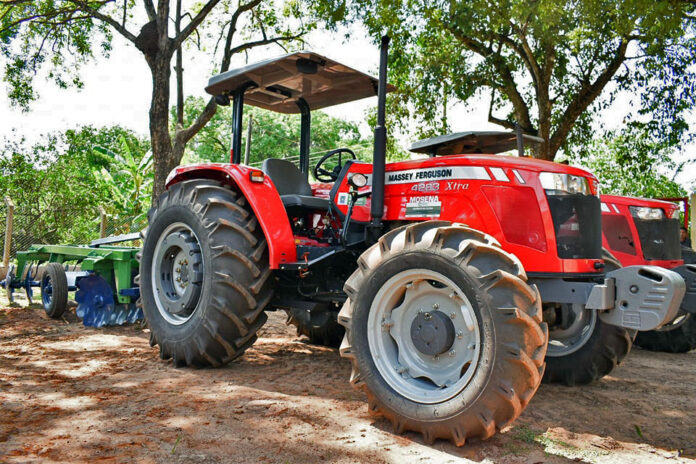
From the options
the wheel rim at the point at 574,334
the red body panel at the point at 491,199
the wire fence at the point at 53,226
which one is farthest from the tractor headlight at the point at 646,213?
the wire fence at the point at 53,226

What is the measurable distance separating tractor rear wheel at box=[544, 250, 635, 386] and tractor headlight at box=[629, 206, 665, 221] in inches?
99.9

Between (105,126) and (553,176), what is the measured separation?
39.0 m

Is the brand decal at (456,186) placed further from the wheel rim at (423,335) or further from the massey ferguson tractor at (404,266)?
the wheel rim at (423,335)

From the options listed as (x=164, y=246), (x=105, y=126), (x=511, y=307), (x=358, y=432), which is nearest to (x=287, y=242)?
(x=164, y=246)

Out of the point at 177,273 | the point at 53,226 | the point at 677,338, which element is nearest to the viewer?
the point at 177,273

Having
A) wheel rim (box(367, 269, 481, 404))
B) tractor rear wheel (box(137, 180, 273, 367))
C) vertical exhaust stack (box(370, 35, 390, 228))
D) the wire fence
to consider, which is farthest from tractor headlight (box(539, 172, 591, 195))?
the wire fence

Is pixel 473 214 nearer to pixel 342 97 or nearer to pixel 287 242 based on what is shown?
pixel 287 242

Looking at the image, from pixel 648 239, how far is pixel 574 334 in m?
3.01

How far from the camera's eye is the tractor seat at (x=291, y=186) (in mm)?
4914

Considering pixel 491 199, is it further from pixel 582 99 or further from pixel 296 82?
pixel 582 99

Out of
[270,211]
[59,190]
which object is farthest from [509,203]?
[59,190]

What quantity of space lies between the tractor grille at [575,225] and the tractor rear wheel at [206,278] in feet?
7.25

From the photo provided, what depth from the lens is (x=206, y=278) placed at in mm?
4656

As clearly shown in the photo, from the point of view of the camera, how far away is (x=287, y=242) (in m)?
4.57
